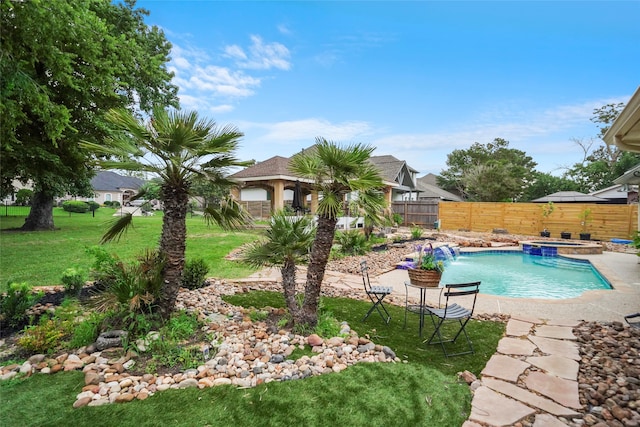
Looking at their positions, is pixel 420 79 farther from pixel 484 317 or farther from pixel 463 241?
pixel 484 317

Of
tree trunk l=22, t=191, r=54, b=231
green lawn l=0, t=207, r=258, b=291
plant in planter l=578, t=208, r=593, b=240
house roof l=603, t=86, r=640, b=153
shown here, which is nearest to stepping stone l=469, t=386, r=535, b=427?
house roof l=603, t=86, r=640, b=153

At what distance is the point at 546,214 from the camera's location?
1689 centimetres

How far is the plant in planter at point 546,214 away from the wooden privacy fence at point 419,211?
562 centimetres

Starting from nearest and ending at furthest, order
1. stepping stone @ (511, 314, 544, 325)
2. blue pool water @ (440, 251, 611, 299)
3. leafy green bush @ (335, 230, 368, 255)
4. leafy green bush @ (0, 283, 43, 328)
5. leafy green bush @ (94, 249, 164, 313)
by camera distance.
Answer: leafy green bush @ (94, 249, 164, 313) < leafy green bush @ (0, 283, 43, 328) < stepping stone @ (511, 314, 544, 325) < blue pool water @ (440, 251, 611, 299) < leafy green bush @ (335, 230, 368, 255)

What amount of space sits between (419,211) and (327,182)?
18742 millimetres

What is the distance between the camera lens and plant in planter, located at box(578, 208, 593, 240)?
15367 mm

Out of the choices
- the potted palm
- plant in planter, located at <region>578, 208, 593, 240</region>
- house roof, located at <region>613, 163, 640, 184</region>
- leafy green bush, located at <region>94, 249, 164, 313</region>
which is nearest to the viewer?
leafy green bush, located at <region>94, 249, 164, 313</region>

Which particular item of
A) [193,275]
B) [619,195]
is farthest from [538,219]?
[193,275]

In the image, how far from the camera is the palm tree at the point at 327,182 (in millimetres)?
3543

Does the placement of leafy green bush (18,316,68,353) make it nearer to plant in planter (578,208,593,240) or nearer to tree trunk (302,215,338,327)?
tree trunk (302,215,338,327)

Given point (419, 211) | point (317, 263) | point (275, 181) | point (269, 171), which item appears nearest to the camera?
point (317, 263)

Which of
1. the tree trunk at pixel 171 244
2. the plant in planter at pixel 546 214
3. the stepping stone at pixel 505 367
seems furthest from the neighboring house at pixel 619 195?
the tree trunk at pixel 171 244

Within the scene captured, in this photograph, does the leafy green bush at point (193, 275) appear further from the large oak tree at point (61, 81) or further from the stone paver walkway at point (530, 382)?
the stone paver walkway at point (530, 382)

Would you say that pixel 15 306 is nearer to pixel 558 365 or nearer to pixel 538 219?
pixel 558 365
